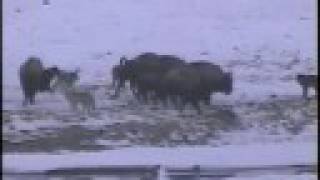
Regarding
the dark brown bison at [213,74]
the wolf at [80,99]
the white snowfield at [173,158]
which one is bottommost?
the white snowfield at [173,158]

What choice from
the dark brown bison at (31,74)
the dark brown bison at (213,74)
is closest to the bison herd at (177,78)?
the dark brown bison at (213,74)

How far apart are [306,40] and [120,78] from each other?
1.99 feet

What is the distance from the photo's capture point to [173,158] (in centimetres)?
1891

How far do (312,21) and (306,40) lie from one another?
→ 0.21ft

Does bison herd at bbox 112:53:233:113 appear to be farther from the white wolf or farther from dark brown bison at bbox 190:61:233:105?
the white wolf

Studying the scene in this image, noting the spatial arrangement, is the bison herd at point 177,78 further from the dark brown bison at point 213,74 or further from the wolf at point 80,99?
the wolf at point 80,99

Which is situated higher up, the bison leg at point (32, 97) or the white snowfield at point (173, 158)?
the bison leg at point (32, 97)

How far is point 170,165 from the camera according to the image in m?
18.9

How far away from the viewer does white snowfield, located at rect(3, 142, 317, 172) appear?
62.0ft

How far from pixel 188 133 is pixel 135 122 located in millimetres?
172

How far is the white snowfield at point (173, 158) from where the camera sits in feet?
62.0

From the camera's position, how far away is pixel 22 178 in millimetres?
Result: 18906

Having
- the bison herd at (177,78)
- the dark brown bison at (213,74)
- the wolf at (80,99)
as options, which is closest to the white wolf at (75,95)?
the wolf at (80,99)

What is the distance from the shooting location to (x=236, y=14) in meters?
18.9
